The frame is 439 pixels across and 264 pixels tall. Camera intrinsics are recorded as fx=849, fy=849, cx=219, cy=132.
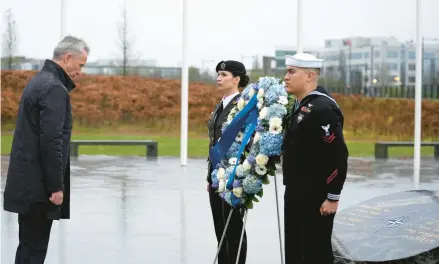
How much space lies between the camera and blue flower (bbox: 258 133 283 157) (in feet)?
19.2

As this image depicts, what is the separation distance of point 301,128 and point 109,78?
12.9 m

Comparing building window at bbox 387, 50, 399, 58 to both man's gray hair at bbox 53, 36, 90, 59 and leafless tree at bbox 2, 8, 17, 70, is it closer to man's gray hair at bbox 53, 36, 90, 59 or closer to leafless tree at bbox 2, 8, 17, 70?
leafless tree at bbox 2, 8, 17, 70

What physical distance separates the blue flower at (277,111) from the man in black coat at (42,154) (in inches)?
54.5

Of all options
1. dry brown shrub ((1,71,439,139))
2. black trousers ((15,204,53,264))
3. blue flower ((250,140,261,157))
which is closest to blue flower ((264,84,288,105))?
blue flower ((250,140,261,157))

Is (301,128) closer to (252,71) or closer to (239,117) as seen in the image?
(239,117)

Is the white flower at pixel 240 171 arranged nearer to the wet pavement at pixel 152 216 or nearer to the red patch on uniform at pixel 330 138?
the red patch on uniform at pixel 330 138

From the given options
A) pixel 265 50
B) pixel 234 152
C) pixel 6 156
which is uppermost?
pixel 265 50

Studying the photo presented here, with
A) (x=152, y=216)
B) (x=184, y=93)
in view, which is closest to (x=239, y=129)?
(x=152, y=216)

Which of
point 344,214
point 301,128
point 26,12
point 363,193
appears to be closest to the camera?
point 301,128

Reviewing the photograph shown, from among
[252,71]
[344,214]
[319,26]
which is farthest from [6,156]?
[344,214]

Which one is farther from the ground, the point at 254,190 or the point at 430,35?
the point at 430,35

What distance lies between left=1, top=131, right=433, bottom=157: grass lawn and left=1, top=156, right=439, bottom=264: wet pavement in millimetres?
1168

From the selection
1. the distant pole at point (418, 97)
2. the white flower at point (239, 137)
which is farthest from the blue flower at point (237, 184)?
the distant pole at point (418, 97)

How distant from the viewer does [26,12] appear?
55.9 ft
